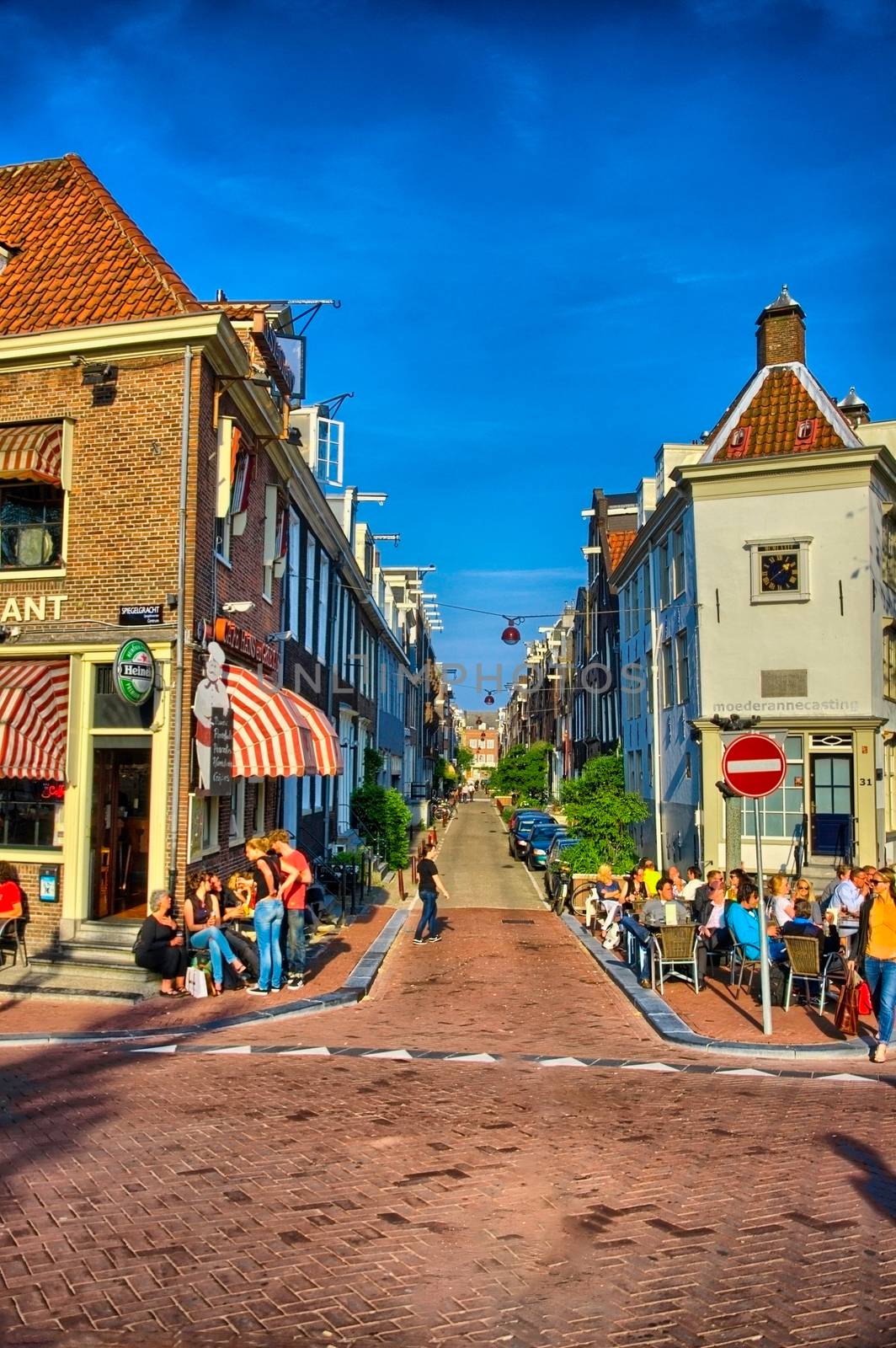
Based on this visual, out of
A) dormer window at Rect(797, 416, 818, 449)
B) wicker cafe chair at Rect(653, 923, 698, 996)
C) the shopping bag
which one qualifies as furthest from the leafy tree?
the shopping bag

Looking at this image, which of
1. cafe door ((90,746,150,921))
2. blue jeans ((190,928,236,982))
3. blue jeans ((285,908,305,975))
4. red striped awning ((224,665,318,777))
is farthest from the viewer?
red striped awning ((224,665,318,777))

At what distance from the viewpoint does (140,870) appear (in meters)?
14.1

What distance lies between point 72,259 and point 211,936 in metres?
9.90

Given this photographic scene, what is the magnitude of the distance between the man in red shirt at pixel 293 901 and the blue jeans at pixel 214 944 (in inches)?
31.8

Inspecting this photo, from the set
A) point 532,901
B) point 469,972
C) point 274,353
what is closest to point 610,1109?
point 469,972

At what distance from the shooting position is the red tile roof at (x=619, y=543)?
3894 centimetres

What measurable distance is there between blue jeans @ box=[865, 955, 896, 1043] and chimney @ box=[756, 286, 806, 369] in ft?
64.0

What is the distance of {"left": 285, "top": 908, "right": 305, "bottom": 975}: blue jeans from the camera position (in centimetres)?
1241

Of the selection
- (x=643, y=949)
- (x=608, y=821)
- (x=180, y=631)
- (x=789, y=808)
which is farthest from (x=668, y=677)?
(x=180, y=631)

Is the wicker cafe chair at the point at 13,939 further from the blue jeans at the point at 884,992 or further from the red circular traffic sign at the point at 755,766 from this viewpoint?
the blue jeans at the point at 884,992

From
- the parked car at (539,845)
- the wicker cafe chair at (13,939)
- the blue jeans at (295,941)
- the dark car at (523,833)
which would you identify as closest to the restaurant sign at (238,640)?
the blue jeans at (295,941)

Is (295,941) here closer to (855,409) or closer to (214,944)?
(214,944)

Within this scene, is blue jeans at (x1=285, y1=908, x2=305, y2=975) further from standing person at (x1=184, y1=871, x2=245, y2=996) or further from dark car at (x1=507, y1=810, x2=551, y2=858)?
dark car at (x1=507, y1=810, x2=551, y2=858)

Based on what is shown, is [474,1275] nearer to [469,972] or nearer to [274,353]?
[469,972]
